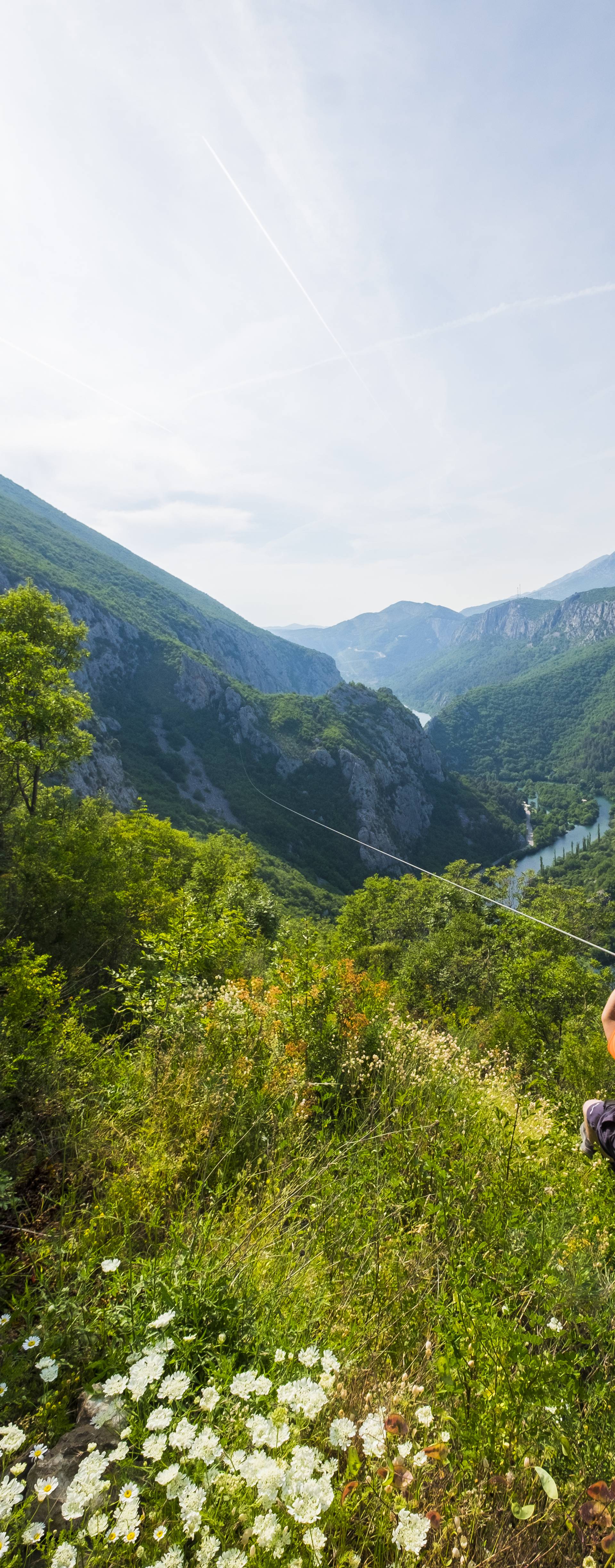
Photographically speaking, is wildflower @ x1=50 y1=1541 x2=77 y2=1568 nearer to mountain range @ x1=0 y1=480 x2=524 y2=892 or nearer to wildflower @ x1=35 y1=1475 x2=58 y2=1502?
wildflower @ x1=35 y1=1475 x2=58 y2=1502

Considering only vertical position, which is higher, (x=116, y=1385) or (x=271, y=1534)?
(x=271, y=1534)

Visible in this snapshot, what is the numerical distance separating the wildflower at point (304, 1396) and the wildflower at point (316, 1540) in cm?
21

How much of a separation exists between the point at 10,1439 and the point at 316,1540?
0.94 m

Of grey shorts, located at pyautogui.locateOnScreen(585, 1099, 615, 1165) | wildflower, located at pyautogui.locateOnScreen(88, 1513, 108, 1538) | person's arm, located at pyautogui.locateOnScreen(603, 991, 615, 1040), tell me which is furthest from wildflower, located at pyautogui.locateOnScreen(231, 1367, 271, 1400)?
grey shorts, located at pyautogui.locateOnScreen(585, 1099, 615, 1165)

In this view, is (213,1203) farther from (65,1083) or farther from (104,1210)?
(65,1083)

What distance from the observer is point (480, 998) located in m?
26.4

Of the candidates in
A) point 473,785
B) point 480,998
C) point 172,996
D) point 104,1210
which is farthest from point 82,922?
point 473,785

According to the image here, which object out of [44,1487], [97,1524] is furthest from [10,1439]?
[97,1524]

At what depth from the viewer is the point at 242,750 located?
122m

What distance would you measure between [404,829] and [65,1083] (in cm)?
12698

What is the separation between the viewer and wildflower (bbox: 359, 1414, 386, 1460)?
1626mm

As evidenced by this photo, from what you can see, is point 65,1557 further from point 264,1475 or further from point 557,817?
point 557,817

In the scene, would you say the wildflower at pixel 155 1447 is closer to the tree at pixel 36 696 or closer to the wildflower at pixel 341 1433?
the wildflower at pixel 341 1433

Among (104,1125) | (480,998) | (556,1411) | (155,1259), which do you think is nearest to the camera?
(556,1411)
